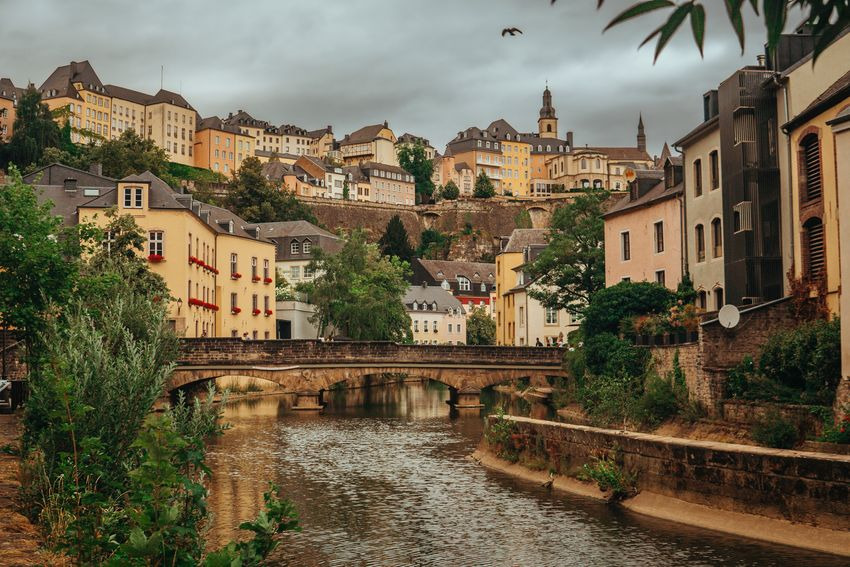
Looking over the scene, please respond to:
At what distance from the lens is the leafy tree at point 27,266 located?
24125 mm

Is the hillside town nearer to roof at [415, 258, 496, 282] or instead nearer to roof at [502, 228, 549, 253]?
roof at [502, 228, 549, 253]

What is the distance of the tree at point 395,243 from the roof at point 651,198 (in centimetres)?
8281

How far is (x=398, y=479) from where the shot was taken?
2533cm

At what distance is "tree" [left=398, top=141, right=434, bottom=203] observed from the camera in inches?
7003

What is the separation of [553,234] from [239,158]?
350ft

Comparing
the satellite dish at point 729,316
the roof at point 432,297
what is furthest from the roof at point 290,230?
the satellite dish at point 729,316

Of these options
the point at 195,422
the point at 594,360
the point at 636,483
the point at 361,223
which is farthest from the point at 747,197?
the point at 361,223

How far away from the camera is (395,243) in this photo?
432ft

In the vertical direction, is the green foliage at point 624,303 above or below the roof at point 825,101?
below

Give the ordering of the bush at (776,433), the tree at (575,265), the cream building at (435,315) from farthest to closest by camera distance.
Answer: the cream building at (435,315), the tree at (575,265), the bush at (776,433)

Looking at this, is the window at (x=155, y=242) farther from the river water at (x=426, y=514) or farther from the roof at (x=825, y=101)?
the roof at (x=825, y=101)

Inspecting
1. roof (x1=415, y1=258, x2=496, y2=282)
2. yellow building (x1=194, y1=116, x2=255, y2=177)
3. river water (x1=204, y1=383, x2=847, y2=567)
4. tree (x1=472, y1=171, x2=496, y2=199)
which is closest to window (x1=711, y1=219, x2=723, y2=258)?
river water (x1=204, y1=383, x2=847, y2=567)

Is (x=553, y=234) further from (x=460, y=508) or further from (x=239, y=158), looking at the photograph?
(x=239, y=158)

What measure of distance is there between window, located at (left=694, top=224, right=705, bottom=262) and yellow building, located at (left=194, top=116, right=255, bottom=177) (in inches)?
4627
